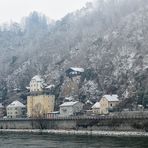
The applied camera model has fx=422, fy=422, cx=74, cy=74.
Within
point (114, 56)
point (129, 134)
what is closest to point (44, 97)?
point (114, 56)

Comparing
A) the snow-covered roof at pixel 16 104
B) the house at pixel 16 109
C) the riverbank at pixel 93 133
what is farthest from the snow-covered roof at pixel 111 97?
the snow-covered roof at pixel 16 104

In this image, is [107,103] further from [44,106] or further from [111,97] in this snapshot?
[44,106]

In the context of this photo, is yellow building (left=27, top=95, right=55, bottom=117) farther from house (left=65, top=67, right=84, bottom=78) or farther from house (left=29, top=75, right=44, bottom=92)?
house (left=65, top=67, right=84, bottom=78)

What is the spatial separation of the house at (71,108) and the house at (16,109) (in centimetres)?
2063

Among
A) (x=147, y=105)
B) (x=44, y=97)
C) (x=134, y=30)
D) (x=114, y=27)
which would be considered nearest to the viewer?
(x=147, y=105)

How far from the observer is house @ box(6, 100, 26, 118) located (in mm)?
144625

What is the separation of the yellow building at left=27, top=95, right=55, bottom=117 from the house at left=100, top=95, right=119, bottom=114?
73.1ft

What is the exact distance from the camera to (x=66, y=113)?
128625mm

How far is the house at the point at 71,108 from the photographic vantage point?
127688 mm

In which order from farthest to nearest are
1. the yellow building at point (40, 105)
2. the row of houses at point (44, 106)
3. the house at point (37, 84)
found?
the house at point (37, 84) → the yellow building at point (40, 105) → the row of houses at point (44, 106)

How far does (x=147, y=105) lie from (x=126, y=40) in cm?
4099

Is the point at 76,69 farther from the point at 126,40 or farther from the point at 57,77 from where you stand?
Result: the point at 126,40

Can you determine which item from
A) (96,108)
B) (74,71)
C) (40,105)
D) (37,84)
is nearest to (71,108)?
(96,108)

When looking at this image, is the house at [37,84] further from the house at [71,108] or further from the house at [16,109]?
the house at [71,108]
